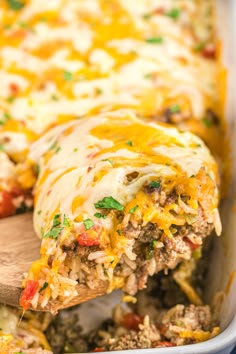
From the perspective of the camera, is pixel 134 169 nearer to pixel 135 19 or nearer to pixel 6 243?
pixel 6 243

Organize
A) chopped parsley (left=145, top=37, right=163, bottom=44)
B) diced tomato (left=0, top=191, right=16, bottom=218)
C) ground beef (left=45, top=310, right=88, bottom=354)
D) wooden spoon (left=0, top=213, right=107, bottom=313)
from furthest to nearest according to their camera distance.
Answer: chopped parsley (left=145, top=37, right=163, bottom=44) < diced tomato (left=0, top=191, right=16, bottom=218) < ground beef (left=45, top=310, right=88, bottom=354) < wooden spoon (left=0, top=213, right=107, bottom=313)

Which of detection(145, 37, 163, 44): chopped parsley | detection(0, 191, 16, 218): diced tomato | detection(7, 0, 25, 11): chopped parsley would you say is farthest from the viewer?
detection(7, 0, 25, 11): chopped parsley

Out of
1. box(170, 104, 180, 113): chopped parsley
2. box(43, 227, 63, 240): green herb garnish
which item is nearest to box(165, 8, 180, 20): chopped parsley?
box(170, 104, 180, 113): chopped parsley

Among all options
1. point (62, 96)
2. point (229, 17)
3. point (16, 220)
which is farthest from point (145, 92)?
point (16, 220)

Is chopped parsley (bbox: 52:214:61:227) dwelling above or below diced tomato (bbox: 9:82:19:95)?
below

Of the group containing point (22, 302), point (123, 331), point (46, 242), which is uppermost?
point (46, 242)

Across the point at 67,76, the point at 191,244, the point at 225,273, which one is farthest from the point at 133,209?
the point at 67,76

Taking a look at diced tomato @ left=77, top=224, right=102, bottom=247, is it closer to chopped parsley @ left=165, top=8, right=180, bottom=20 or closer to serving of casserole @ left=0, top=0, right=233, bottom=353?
serving of casserole @ left=0, top=0, right=233, bottom=353
